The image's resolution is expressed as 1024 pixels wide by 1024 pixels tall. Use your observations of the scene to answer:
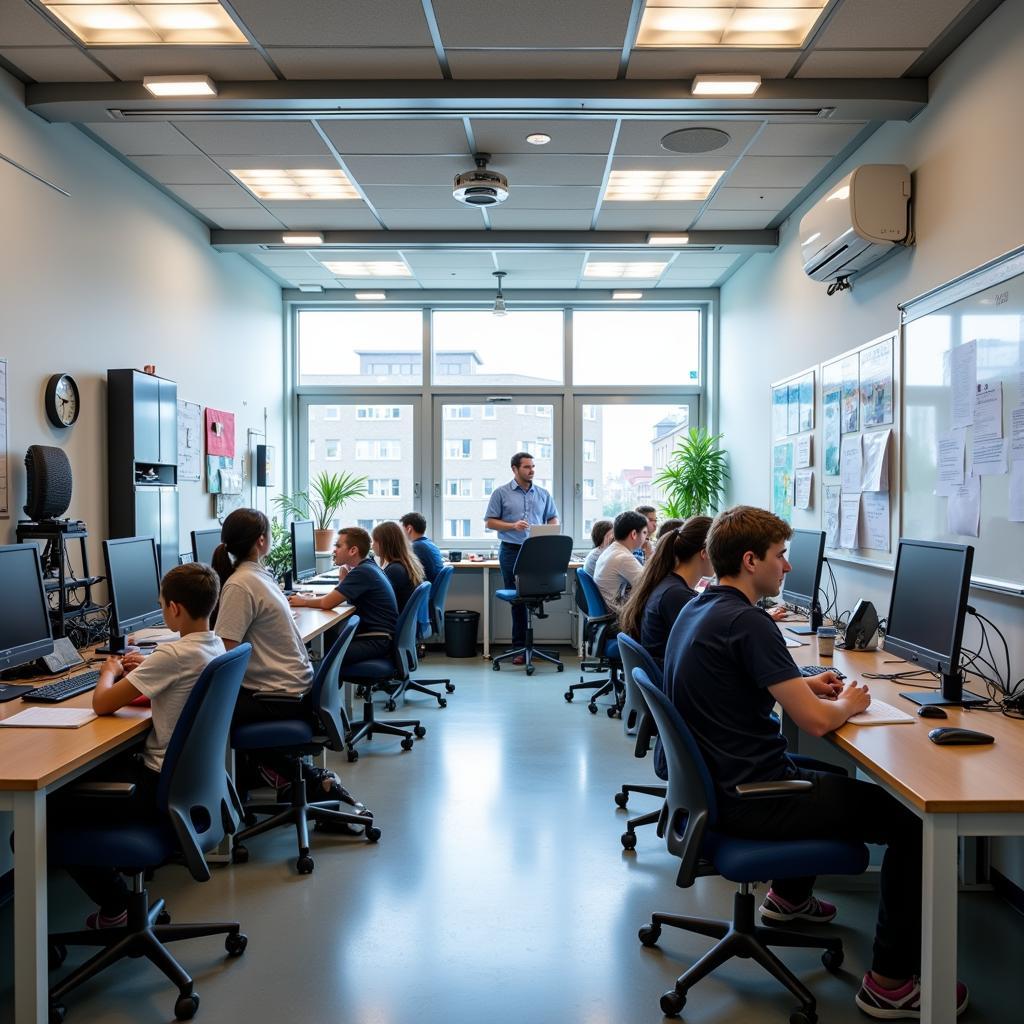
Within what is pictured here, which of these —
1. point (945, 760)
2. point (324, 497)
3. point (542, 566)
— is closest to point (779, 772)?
point (945, 760)

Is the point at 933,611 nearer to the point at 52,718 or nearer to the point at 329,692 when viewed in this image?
the point at 329,692

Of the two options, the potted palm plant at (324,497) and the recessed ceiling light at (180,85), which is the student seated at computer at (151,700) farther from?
the potted palm plant at (324,497)

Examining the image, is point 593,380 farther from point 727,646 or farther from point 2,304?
point 727,646

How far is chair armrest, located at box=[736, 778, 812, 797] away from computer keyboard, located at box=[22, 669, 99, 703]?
206 centimetres

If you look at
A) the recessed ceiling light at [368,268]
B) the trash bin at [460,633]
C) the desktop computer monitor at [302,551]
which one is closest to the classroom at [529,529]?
the recessed ceiling light at [368,268]

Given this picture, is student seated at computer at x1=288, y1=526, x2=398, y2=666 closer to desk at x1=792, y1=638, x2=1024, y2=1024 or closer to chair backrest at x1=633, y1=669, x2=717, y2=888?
chair backrest at x1=633, y1=669, x2=717, y2=888

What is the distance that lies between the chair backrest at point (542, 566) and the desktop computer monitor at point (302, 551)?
5.19 feet

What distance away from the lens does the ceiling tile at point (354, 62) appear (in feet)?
11.7

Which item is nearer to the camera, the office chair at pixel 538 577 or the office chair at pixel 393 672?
the office chair at pixel 393 672

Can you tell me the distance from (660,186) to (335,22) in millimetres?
2455

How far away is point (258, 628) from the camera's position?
325 centimetres

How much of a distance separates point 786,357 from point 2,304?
14.9 ft

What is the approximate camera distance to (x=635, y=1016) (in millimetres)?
2209

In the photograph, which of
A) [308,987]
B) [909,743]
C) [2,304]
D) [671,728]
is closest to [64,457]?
[2,304]
